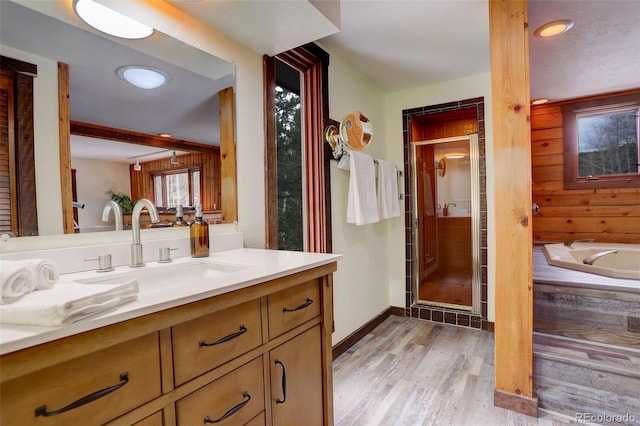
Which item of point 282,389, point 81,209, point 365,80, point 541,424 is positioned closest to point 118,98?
point 81,209

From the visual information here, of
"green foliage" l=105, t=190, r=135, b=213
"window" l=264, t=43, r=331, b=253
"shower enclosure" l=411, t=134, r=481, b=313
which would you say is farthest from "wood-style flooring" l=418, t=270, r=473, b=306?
"green foliage" l=105, t=190, r=135, b=213

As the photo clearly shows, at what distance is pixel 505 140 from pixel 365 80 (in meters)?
1.50

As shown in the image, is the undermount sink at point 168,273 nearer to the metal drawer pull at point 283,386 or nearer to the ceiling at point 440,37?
the metal drawer pull at point 283,386

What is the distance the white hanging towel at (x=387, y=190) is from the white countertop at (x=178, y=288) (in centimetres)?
144

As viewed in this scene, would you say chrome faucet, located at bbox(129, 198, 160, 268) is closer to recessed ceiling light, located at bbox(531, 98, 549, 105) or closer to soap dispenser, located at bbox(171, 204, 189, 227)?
soap dispenser, located at bbox(171, 204, 189, 227)

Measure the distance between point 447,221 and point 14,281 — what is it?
131 inches

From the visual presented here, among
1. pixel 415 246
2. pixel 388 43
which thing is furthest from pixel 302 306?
pixel 415 246

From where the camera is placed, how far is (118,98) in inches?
46.9

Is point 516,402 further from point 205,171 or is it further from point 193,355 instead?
point 205,171

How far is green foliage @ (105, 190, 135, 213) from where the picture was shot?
47.4 inches

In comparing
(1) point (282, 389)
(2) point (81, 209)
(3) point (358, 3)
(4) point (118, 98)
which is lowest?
(1) point (282, 389)

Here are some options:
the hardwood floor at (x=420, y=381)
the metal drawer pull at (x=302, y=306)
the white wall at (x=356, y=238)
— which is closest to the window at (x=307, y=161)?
the white wall at (x=356, y=238)

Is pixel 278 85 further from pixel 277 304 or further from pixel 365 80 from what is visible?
pixel 277 304

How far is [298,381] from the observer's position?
1125 mm
